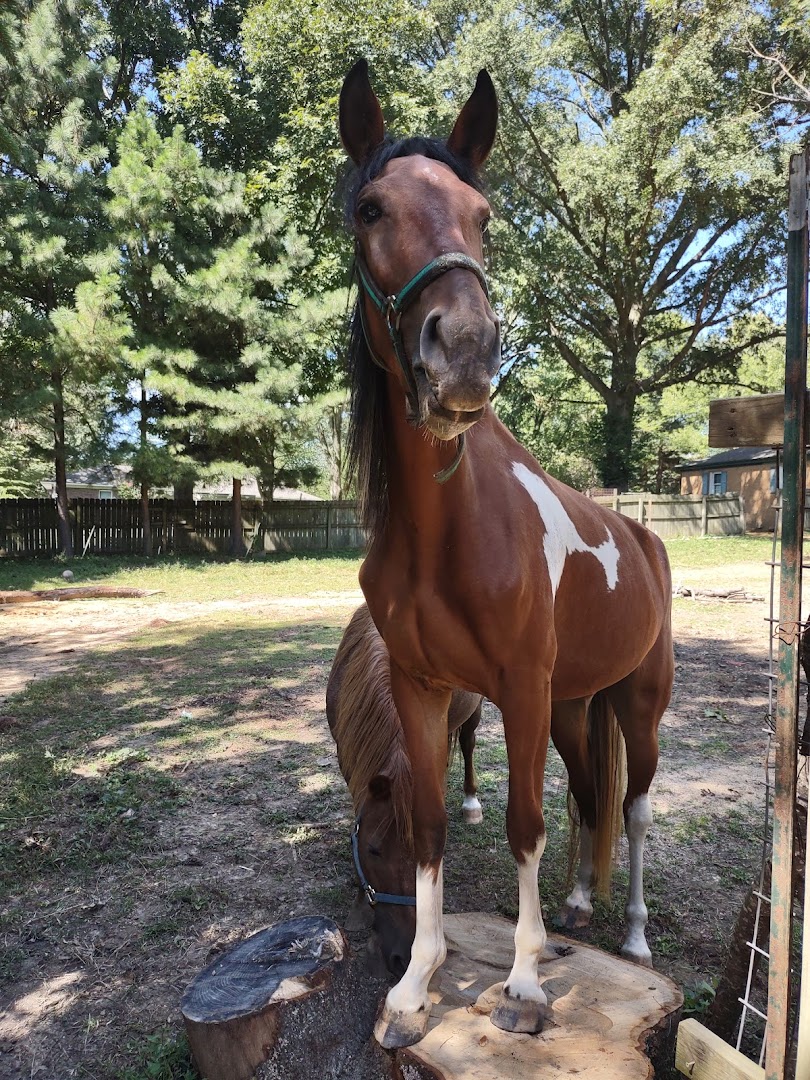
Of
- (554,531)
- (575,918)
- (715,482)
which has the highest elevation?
(715,482)

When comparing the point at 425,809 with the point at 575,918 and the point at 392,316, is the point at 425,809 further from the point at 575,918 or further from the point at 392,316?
the point at 392,316

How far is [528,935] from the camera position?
2039 millimetres

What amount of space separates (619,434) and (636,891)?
76.3 feet

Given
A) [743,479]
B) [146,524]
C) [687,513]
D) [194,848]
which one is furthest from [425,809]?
[743,479]

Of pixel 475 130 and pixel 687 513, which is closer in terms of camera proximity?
pixel 475 130

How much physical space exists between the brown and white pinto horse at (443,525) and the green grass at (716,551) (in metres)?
13.1

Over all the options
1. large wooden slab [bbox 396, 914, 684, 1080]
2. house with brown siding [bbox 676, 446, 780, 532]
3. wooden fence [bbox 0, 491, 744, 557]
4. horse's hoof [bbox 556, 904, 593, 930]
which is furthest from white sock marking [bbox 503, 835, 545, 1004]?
house with brown siding [bbox 676, 446, 780, 532]

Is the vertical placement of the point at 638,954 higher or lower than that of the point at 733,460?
lower

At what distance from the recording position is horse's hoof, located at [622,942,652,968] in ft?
8.47

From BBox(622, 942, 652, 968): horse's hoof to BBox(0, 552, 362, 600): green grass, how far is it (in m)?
10.1

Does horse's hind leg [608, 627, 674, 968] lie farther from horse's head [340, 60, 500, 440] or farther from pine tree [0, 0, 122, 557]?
pine tree [0, 0, 122, 557]

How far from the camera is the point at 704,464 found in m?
32.0

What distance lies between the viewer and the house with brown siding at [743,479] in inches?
1061

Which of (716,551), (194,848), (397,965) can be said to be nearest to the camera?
(397,965)
